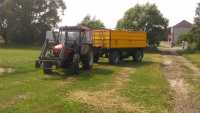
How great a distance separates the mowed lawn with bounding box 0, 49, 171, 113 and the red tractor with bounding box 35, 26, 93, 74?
27.2 inches

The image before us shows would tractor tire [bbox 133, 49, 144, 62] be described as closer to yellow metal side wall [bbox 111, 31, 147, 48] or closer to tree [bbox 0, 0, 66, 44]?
yellow metal side wall [bbox 111, 31, 147, 48]

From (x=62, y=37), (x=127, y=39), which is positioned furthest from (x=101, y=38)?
(x=62, y=37)

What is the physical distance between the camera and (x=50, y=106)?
1261 centimetres

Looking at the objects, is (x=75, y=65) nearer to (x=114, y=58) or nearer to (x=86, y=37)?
(x=86, y=37)

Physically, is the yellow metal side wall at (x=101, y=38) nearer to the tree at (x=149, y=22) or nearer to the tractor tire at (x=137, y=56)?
the tractor tire at (x=137, y=56)

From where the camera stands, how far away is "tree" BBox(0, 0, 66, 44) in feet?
237

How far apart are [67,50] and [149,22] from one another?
45142 millimetres

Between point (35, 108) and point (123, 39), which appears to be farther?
point (123, 39)

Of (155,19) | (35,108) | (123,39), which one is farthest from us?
(155,19)

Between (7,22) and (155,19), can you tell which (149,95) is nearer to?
(155,19)

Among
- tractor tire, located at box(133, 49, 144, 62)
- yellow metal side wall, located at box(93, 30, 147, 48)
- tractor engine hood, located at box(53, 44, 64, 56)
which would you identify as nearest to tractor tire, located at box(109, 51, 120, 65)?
yellow metal side wall, located at box(93, 30, 147, 48)

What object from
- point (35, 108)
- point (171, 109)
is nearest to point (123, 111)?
point (171, 109)

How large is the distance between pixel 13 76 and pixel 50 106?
8273mm

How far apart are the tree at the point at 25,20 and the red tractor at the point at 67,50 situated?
49.3 meters
